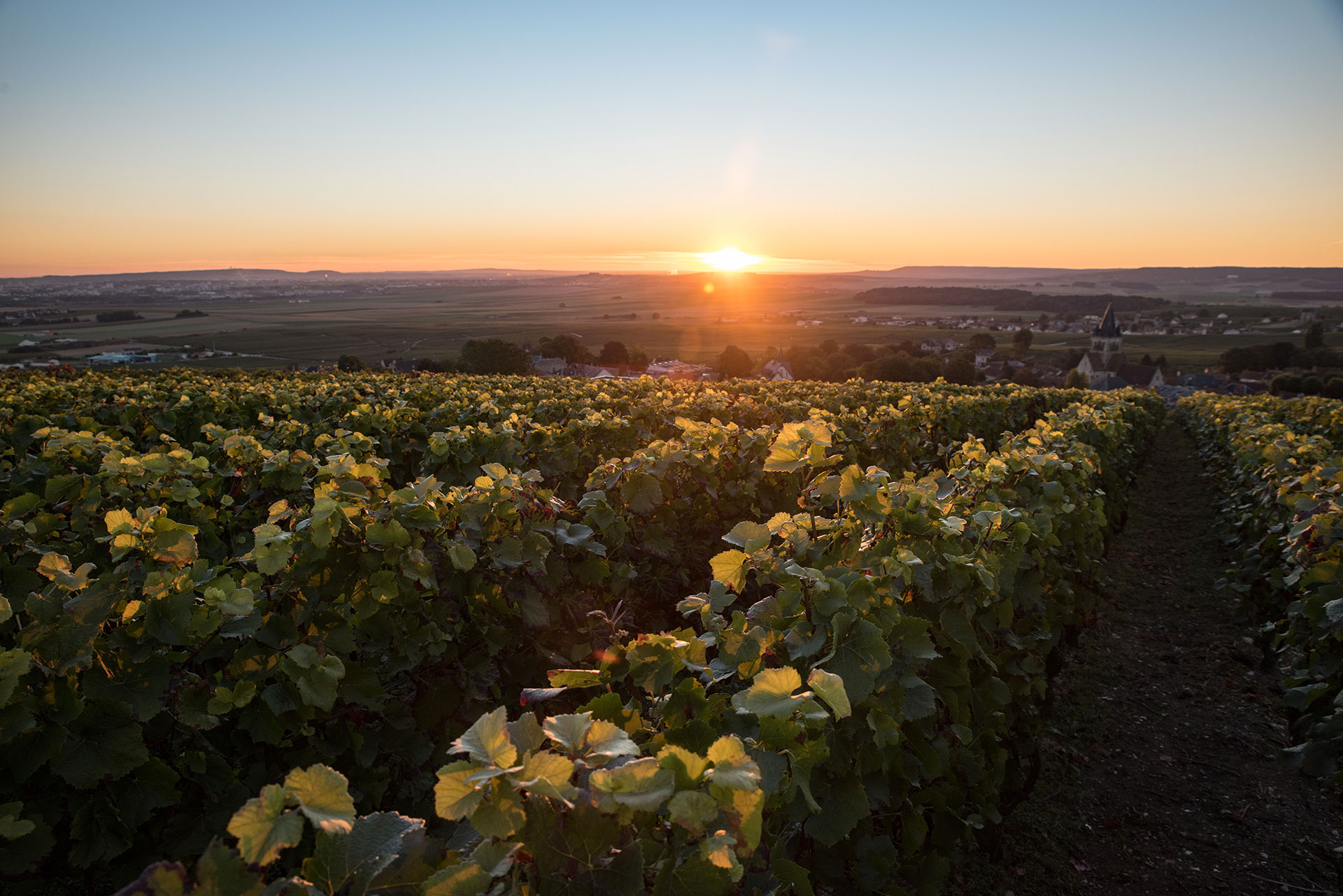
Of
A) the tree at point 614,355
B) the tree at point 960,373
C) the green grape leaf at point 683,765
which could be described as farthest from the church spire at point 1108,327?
the green grape leaf at point 683,765

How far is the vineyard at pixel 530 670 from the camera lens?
132 cm

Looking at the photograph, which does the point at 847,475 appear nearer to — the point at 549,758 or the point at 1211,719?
the point at 549,758

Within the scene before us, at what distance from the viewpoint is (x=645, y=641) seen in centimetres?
219

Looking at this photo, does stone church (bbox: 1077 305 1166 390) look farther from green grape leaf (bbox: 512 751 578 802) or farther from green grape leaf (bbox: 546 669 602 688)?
green grape leaf (bbox: 512 751 578 802)

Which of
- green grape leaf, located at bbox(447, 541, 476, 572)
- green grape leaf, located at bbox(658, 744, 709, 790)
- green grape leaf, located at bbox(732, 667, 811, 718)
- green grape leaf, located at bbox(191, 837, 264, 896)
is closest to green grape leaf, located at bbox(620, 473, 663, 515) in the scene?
green grape leaf, located at bbox(447, 541, 476, 572)

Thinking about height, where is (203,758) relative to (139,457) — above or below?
below

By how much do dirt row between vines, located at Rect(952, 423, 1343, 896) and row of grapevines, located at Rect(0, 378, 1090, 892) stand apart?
9.76ft

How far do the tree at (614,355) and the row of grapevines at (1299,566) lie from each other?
7597 cm

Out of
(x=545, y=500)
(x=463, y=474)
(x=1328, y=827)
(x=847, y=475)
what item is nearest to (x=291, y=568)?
(x=545, y=500)

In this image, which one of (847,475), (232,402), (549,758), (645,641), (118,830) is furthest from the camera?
(232,402)

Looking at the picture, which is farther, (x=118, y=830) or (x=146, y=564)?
(x=146, y=564)

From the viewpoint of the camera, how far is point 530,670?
3787mm

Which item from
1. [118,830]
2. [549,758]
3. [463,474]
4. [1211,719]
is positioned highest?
[549,758]

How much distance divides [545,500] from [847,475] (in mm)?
1821
